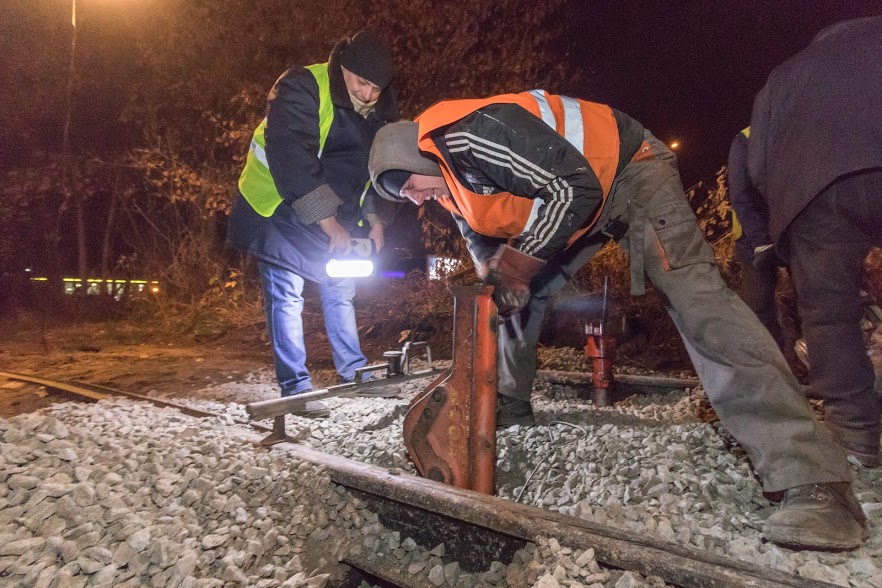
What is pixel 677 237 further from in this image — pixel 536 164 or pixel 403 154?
pixel 403 154

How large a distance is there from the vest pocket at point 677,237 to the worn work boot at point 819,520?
0.82 meters

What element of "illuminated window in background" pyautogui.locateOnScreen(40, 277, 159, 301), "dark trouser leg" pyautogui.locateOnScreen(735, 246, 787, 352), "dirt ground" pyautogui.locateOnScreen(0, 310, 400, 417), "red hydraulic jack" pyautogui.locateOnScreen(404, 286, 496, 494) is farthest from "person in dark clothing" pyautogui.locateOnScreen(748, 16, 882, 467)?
"illuminated window in background" pyautogui.locateOnScreen(40, 277, 159, 301)

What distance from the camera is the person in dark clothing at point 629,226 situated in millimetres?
1634

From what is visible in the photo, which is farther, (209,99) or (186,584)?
(209,99)

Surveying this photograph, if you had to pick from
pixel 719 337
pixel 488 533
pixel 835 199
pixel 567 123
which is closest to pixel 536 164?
pixel 567 123

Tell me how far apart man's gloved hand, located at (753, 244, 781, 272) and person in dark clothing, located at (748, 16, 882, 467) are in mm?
631

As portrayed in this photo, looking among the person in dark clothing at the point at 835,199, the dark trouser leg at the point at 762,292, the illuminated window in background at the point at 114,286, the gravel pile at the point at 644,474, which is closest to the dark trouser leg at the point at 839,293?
the person in dark clothing at the point at 835,199

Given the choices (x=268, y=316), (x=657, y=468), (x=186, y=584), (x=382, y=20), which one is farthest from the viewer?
(x=382, y=20)

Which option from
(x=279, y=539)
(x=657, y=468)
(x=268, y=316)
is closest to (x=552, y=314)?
(x=268, y=316)

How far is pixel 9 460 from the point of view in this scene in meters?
1.84

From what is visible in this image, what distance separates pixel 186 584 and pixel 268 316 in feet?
6.68

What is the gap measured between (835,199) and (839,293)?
34 cm

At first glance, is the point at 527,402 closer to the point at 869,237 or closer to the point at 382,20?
the point at 869,237

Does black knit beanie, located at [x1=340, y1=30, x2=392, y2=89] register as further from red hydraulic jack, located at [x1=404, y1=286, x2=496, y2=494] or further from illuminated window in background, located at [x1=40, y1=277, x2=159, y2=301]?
illuminated window in background, located at [x1=40, y1=277, x2=159, y2=301]
